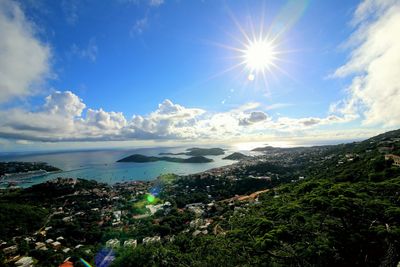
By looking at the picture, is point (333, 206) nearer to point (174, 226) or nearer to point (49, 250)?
point (174, 226)

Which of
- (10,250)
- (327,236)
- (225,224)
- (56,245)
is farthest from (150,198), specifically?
(327,236)

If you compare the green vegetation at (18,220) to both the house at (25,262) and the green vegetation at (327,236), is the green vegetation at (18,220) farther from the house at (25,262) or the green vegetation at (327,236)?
the green vegetation at (327,236)

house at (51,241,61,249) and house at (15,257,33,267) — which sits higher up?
house at (15,257,33,267)

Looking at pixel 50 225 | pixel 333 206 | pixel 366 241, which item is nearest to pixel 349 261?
pixel 366 241

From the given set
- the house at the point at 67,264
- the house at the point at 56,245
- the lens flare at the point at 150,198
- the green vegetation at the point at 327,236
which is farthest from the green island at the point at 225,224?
the lens flare at the point at 150,198

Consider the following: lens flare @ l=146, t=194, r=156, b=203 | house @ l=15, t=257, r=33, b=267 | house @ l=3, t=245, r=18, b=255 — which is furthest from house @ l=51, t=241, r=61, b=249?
lens flare @ l=146, t=194, r=156, b=203

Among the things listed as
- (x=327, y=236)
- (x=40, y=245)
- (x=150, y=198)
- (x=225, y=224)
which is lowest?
(x=150, y=198)

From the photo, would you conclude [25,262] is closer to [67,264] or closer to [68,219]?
[67,264]

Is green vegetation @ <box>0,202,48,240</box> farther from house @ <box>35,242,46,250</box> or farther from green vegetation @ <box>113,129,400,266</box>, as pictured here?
green vegetation @ <box>113,129,400,266</box>
